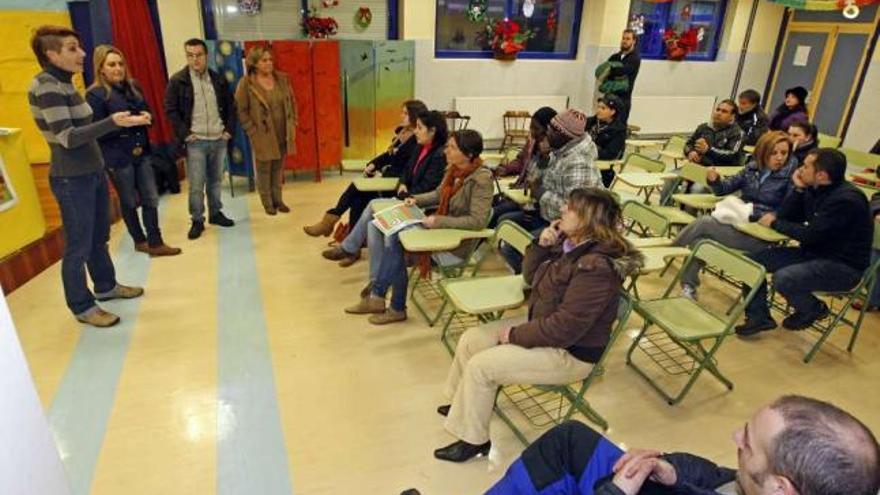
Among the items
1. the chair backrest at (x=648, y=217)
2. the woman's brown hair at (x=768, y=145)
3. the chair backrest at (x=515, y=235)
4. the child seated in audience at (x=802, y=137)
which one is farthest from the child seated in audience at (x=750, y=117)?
the chair backrest at (x=515, y=235)

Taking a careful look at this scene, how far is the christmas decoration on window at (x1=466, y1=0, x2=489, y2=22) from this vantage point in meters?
7.43

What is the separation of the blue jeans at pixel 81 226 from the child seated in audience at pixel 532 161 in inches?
101

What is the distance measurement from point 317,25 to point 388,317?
15.1 ft

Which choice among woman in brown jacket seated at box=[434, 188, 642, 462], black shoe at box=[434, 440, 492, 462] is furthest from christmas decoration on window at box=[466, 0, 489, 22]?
black shoe at box=[434, 440, 492, 462]

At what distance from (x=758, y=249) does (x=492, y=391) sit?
7.82ft

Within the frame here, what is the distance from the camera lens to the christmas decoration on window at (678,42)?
331 inches

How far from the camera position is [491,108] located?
25.3 ft

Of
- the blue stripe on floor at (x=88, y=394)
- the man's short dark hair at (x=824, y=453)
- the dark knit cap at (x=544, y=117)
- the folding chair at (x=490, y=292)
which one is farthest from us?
the dark knit cap at (x=544, y=117)

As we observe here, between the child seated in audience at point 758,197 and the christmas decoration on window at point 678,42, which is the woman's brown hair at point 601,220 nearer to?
the child seated in audience at point 758,197

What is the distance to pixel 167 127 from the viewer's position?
561 cm

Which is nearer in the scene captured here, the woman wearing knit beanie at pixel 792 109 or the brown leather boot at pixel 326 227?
the brown leather boot at pixel 326 227

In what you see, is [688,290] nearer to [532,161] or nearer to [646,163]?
[532,161]

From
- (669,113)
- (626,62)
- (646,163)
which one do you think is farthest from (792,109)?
(669,113)

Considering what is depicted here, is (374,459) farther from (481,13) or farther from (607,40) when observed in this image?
(607,40)
